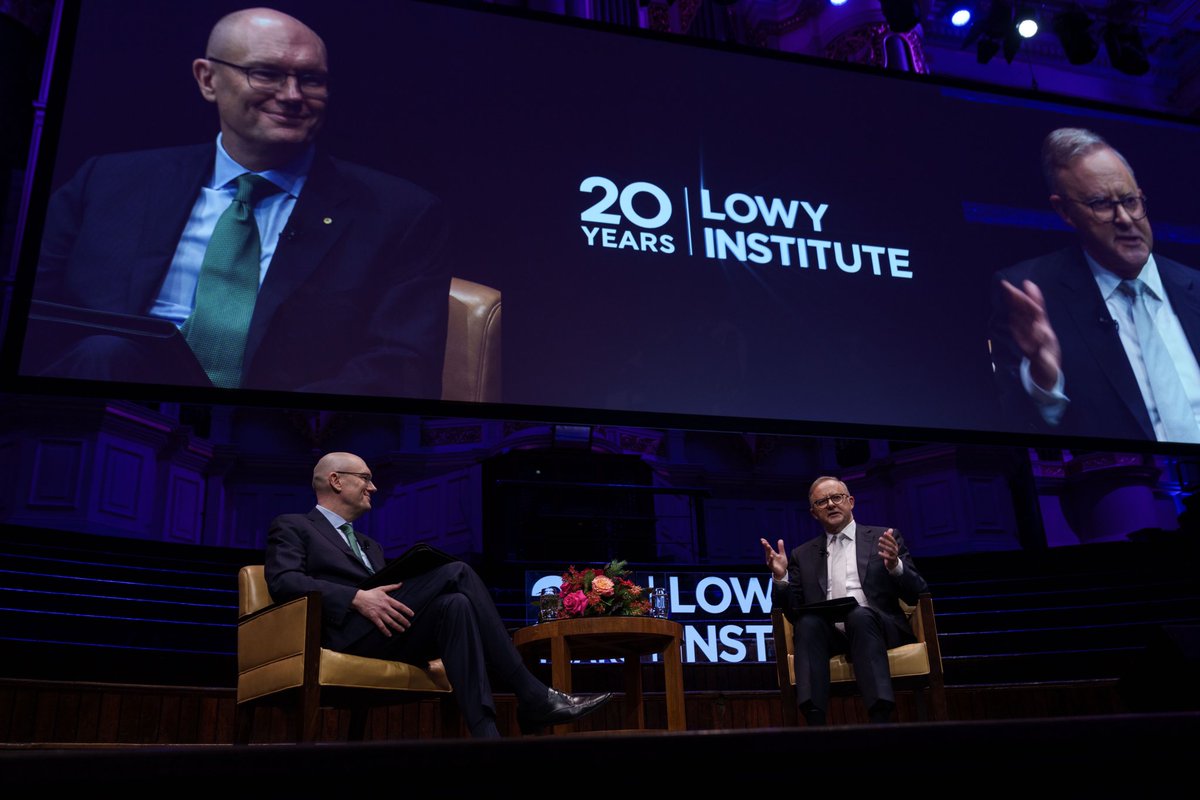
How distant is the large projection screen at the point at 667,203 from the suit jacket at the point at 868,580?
89 cm

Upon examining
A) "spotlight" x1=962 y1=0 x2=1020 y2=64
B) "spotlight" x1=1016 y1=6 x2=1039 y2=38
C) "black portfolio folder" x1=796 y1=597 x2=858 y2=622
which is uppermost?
"spotlight" x1=962 y1=0 x2=1020 y2=64

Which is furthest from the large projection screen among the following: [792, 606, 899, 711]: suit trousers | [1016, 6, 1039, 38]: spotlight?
[1016, 6, 1039, 38]: spotlight

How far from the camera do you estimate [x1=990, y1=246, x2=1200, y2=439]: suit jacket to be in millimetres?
5125

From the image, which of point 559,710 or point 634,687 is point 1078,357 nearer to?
point 634,687

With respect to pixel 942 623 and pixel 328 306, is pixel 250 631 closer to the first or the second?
pixel 328 306

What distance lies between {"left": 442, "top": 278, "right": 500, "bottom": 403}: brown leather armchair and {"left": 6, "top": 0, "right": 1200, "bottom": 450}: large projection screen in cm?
7

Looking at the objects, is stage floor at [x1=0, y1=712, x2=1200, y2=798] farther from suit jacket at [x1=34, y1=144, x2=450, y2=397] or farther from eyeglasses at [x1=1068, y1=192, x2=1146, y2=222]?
eyeglasses at [x1=1068, y1=192, x2=1146, y2=222]

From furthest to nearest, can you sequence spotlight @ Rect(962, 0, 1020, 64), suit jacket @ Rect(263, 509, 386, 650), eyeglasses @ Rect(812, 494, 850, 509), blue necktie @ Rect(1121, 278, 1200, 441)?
1. spotlight @ Rect(962, 0, 1020, 64)
2. blue necktie @ Rect(1121, 278, 1200, 441)
3. eyeglasses @ Rect(812, 494, 850, 509)
4. suit jacket @ Rect(263, 509, 386, 650)

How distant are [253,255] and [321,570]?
169 cm

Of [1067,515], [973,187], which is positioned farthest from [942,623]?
[1067,515]

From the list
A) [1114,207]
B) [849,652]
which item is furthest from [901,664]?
[1114,207]

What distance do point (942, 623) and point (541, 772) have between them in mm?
5694

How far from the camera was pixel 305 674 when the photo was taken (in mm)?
2871

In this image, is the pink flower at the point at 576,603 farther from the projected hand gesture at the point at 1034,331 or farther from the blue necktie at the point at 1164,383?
the blue necktie at the point at 1164,383
